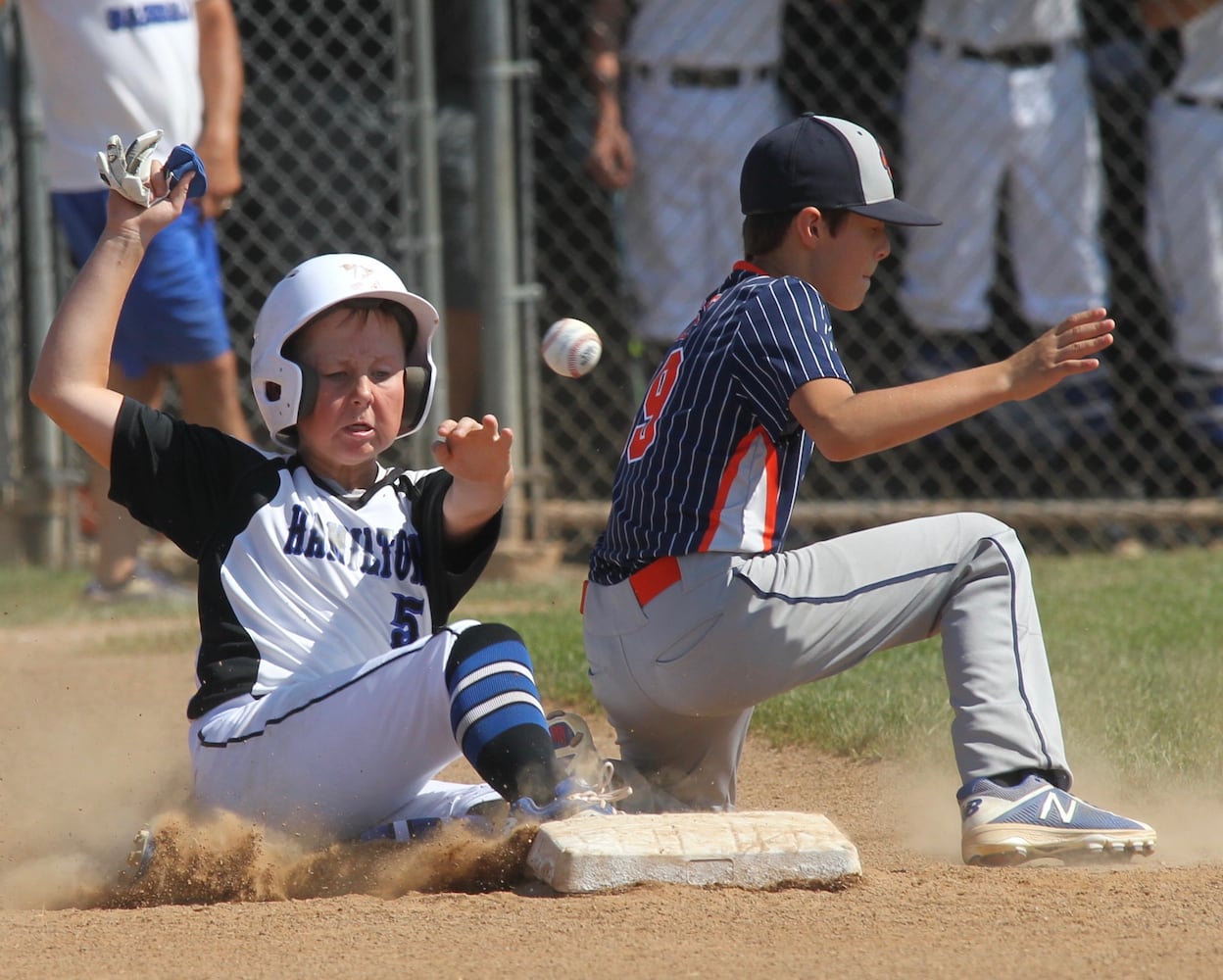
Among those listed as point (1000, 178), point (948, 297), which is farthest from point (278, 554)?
point (1000, 178)

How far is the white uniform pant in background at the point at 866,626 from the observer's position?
307cm

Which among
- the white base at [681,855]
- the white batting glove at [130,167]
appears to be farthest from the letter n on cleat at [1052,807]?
the white batting glove at [130,167]

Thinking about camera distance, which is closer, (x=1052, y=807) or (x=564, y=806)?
(x=564, y=806)

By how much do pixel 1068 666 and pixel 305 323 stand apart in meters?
2.52

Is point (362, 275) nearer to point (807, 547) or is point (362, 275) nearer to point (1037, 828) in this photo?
point (807, 547)

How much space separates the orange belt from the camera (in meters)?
3.19

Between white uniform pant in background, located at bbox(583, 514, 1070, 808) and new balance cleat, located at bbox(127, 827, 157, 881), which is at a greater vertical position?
white uniform pant in background, located at bbox(583, 514, 1070, 808)

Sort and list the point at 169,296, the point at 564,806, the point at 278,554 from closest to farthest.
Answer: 1. the point at 564,806
2. the point at 278,554
3. the point at 169,296

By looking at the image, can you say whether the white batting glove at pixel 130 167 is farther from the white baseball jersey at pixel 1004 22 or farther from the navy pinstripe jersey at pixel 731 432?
the white baseball jersey at pixel 1004 22

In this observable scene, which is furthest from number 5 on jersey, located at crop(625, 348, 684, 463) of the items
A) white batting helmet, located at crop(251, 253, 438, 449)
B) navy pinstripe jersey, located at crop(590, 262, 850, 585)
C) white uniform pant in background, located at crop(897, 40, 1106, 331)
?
white uniform pant in background, located at crop(897, 40, 1106, 331)

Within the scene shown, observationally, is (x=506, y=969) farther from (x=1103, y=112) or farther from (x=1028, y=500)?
(x=1103, y=112)

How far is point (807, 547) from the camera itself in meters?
3.16

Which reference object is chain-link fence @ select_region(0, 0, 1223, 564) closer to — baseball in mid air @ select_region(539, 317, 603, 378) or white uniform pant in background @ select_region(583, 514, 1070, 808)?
baseball in mid air @ select_region(539, 317, 603, 378)

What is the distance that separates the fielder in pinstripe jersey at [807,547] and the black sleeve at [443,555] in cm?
26
